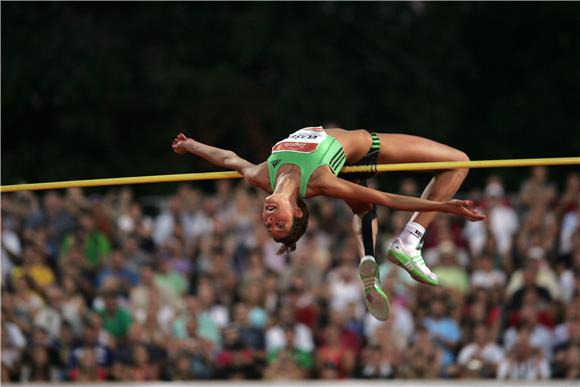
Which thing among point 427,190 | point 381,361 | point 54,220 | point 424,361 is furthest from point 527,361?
point 54,220

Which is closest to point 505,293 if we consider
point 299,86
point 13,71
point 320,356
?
point 320,356

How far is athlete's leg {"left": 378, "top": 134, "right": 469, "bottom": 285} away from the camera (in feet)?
35.0

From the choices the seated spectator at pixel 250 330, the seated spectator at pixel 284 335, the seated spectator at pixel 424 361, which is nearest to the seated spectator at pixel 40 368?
the seated spectator at pixel 250 330

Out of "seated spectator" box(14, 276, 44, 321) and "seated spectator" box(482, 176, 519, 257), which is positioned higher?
"seated spectator" box(482, 176, 519, 257)

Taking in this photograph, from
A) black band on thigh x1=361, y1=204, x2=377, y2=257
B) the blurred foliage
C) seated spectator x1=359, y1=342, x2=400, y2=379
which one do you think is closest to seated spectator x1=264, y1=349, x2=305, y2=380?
seated spectator x1=359, y1=342, x2=400, y2=379

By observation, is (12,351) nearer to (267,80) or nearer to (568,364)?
(568,364)

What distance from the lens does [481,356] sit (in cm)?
1409

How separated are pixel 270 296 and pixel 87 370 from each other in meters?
2.10

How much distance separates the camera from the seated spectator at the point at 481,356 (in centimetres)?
1403

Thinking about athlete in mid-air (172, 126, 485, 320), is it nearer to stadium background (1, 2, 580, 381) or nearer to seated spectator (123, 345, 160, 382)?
seated spectator (123, 345, 160, 382)

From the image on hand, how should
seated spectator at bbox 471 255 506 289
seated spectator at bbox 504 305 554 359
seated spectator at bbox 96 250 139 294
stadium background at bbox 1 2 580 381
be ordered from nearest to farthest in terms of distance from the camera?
seated spectator at bbox 504 305 554 359, seated spectator at bbox 471 255 506 289, seated spectator at bbox 96 250 139 294, stadium background at bbox 1 2 580 381

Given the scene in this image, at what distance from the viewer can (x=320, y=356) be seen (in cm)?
1430

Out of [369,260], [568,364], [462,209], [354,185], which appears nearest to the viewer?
[462,209]

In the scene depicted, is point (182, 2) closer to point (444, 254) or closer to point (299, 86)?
point (299, 86)
